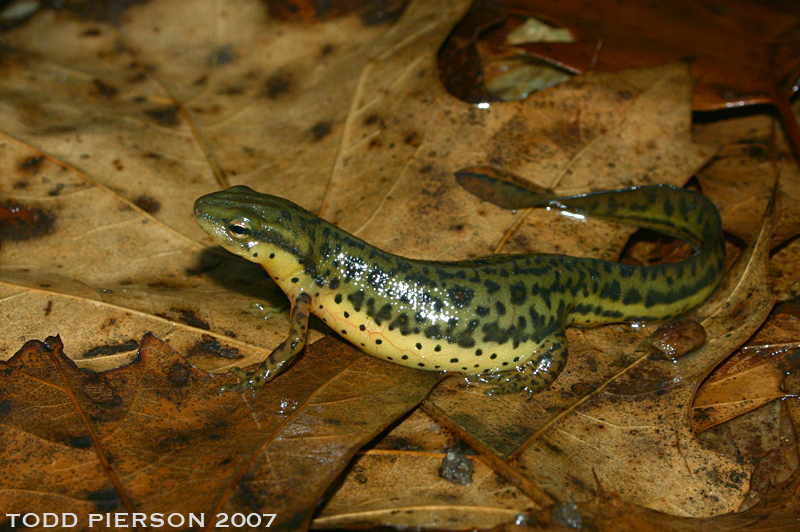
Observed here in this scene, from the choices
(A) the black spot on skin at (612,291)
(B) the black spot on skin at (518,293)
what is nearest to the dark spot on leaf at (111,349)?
(B) the black spot on skin at (518,293)

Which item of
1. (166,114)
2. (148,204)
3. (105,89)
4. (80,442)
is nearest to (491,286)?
(80,442)

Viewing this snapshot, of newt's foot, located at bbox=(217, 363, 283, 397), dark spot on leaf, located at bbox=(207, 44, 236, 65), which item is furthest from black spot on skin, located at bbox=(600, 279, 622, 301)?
dark spot on leaf, located at bbox=(207, 44, 236, 65)

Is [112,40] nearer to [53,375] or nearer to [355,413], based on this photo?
[53,375]

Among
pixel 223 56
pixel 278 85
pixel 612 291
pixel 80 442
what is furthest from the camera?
pixel 223 56

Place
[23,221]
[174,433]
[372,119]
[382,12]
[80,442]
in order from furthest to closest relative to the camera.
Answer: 1. [382,12]
2. [372,119]
3. [23,221]
4. [174,433]
5. [80,442]

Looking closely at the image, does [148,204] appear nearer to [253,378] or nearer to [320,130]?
→ [320,130]


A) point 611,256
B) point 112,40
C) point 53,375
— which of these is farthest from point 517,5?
point 53,375

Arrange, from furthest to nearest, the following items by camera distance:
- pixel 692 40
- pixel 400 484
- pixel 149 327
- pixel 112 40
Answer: pixel 112 40 < pixel 692 40 < pixel 149 327 < pixel 400 484
